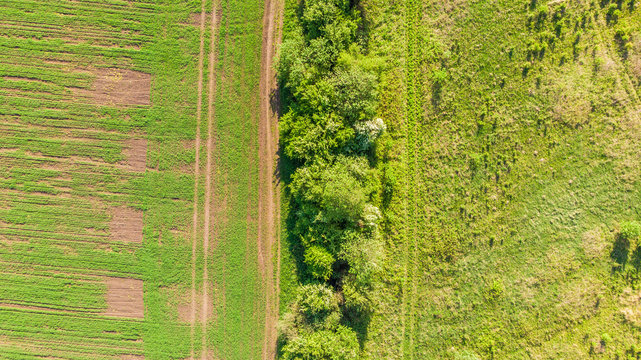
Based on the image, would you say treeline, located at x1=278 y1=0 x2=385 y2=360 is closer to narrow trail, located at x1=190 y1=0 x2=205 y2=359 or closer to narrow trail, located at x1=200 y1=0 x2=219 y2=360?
narrow trail, located at x1=200 y1=0 x2=219 y2=360

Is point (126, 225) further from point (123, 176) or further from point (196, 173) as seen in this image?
point (196, 173)

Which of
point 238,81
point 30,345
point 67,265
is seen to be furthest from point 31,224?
point 238,81

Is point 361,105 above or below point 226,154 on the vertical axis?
above

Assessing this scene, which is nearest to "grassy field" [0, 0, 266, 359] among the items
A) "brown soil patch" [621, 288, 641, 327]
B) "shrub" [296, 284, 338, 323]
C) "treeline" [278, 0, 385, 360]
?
"treeline" [278, 0, 385, 360]

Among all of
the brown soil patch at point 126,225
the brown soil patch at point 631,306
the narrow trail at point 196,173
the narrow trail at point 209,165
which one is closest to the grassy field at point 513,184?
the brown soil patch at point 631,306

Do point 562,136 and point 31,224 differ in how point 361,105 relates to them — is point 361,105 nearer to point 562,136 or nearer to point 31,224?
point 562,136

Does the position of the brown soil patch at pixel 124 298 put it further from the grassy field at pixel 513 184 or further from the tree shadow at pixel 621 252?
the tree shadow at pixel 621 252
